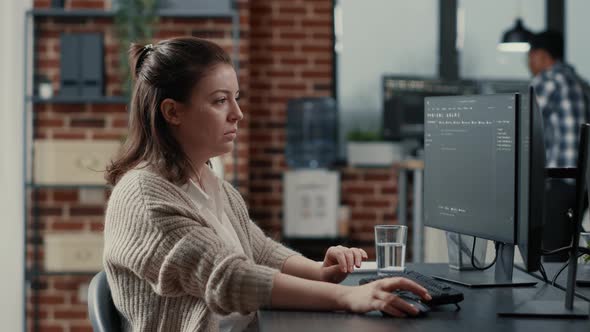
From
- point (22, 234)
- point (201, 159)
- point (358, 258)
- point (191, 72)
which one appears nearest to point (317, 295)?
point (358, 258)

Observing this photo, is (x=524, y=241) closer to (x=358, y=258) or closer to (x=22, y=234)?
(x=358, y=258)

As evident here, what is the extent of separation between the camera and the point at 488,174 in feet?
5.72

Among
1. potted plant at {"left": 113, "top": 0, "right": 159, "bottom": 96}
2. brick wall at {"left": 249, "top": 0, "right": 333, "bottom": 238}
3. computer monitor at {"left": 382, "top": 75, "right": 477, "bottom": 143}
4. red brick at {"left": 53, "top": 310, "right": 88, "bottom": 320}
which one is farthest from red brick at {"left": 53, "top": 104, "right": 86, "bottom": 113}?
computer monitor at {"left": 382, "top": 75, "right": 477, "bottom": 143}

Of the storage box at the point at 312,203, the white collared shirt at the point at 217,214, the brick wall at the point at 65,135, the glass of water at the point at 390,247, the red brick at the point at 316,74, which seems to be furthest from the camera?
the red brick at the point at 316,74

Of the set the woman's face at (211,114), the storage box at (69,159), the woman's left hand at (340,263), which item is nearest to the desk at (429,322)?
the woman's left hand at (340,263)

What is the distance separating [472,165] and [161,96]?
68 centimetres

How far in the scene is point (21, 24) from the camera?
13.3 feet

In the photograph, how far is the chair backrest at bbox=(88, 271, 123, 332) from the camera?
155cm

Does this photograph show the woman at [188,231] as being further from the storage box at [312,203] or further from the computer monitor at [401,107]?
the computer monitor at [401,107]

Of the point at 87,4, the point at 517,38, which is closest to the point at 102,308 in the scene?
the point at 87,4

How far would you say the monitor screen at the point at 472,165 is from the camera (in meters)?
1.68

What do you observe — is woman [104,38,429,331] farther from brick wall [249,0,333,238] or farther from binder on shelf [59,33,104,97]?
brick wall [249,0,333,238]

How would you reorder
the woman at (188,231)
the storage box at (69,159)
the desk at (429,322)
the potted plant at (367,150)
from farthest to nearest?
the potted plant at (367,150), the storage box at (69,159), the woman at (188,231), the desk at (429,322)

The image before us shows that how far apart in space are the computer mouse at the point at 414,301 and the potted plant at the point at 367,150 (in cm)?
345
